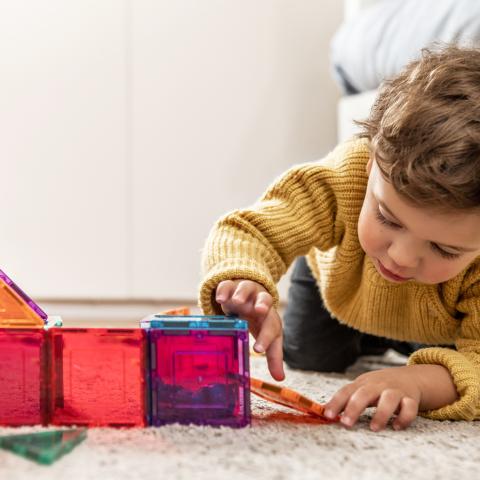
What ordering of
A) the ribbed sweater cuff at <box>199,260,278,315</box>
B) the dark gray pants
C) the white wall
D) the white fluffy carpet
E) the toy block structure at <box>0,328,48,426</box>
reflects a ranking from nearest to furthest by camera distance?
the white fluffy carpet, the toy block structure at <box>0,328,48,426</box>, the ribbed sweater cuff at <box>199,260,278,315</box>, the dark gray pants, the white wall

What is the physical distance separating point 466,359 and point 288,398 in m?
0.20

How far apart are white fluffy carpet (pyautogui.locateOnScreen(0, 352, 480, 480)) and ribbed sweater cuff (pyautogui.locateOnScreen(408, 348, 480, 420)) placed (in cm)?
4

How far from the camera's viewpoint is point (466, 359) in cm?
76

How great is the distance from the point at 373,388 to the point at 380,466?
14 cm

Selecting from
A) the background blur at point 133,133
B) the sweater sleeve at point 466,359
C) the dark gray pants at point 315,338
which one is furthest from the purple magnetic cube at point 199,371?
the background blur at point 133,133

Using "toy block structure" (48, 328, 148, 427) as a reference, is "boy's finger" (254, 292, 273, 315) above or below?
above

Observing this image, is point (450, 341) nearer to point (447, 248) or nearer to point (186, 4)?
point (447, 248)

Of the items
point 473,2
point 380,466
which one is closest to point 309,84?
point 473,2

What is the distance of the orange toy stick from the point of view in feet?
2.21

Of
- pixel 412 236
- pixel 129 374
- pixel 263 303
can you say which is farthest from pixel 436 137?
pixel 129 374

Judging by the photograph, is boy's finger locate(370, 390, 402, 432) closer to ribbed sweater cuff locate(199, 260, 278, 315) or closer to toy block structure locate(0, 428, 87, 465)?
ribbed sweater cuff locate(199, 260, 278, 315)

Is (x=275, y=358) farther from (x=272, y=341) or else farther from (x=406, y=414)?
(x=406, y=414)

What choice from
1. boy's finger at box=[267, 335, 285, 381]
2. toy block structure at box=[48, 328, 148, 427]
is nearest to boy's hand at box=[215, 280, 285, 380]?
boy's finger at box=[267, 335, 285, 381]

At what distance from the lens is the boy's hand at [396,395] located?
26.0 inches
